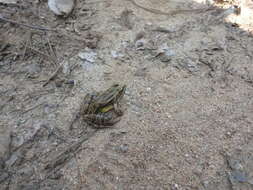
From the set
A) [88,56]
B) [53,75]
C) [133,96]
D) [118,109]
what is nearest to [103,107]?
[118,109]

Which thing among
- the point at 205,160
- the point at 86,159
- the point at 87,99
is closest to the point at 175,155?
the point at 205,160

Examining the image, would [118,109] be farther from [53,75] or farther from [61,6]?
[61,6]

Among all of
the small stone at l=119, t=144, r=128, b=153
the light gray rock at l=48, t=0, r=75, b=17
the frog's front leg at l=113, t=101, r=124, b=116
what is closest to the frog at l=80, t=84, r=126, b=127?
the frog's front leg at l=113, t=101, r=124, b=116

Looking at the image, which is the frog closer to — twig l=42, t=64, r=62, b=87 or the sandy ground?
the sandy ground

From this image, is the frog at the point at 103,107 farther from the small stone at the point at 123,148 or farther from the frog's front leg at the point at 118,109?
the small stone at the point at 123,148

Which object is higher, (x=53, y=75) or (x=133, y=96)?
(x=53, y=75)

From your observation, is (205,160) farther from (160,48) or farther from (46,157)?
(160,48)
